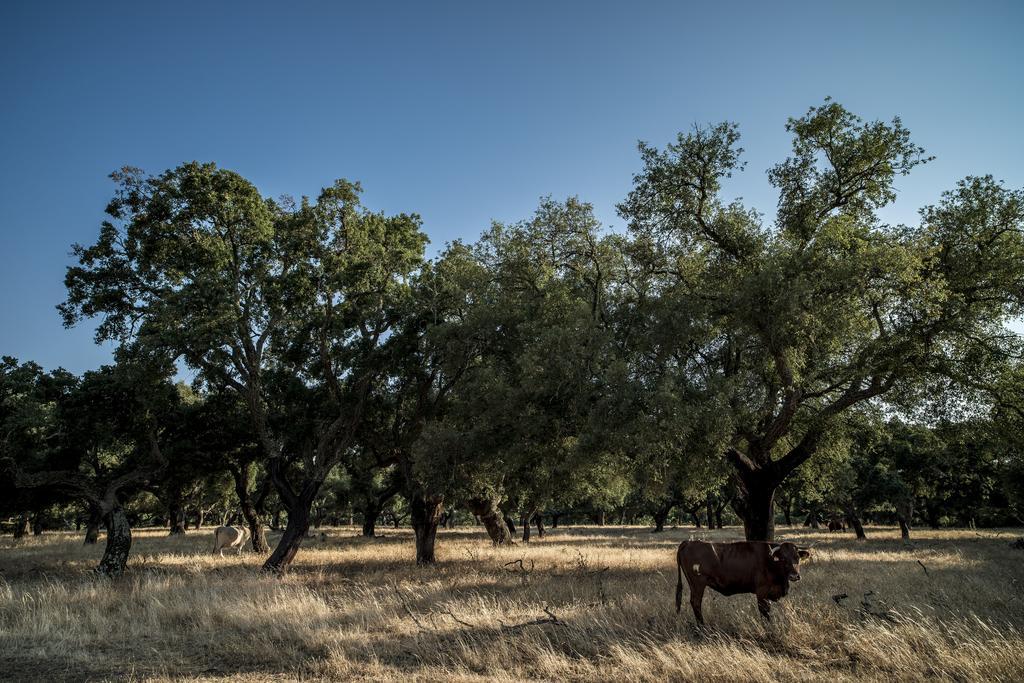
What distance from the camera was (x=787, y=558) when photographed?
28.0ft

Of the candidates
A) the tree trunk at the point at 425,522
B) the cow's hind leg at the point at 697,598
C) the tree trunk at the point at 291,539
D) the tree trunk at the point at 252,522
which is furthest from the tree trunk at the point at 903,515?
the tree trunk at the point at 252,522

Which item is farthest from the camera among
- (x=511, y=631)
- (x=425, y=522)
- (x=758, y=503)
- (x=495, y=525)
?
(x=495, y=525)

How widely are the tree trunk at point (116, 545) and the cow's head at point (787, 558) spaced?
20.3 m

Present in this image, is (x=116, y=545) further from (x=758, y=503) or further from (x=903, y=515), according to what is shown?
(x=903, y=515)

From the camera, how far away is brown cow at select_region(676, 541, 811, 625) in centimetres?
855

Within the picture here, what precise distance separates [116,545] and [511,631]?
652 inches

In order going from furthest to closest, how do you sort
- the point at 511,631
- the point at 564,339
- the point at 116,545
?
the point at 116,545 → the point at 564,339 → the point at 511,631

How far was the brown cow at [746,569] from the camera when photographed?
855 cm

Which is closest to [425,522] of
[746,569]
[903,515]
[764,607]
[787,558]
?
[746,569]

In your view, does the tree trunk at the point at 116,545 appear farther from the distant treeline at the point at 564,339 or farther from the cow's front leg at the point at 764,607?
the cow's front leg at the point at 764,607

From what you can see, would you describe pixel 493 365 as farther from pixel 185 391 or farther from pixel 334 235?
pixel 185 391

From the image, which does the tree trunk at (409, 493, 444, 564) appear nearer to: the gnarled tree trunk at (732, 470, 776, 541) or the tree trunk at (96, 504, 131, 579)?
the tree trunk at (96, 504, 131, 579)

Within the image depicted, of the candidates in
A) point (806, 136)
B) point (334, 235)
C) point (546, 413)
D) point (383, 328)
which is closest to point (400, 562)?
point (383, 328)

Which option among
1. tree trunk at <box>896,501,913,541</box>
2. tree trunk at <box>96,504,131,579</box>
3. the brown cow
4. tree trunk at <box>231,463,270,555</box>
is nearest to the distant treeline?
tree trunk at <box>96,504,131,579</box>
